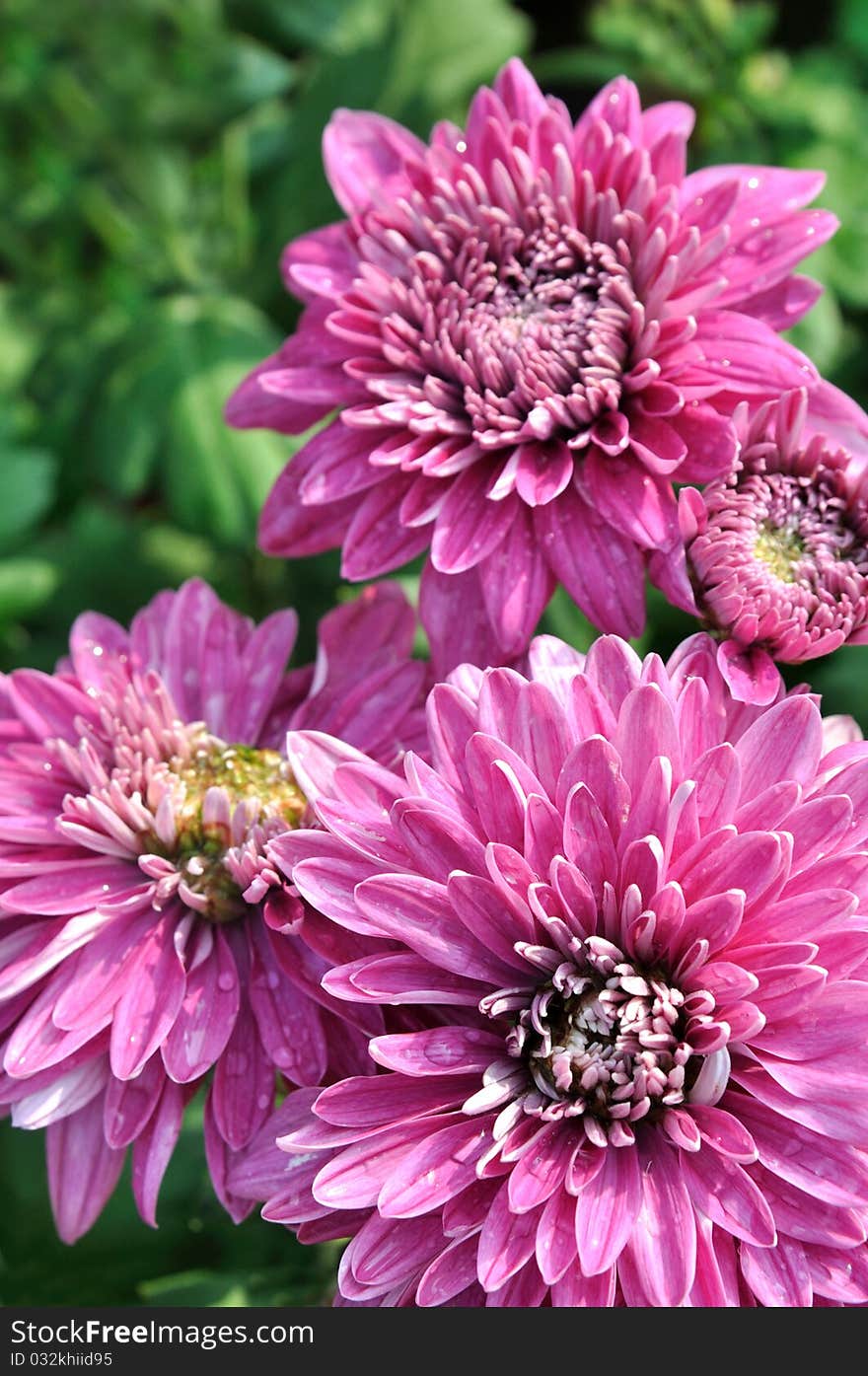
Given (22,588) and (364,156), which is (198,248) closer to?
(22,588)

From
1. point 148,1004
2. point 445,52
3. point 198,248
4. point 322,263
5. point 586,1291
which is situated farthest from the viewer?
point 198,248

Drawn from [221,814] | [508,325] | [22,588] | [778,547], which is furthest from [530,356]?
[22,588]

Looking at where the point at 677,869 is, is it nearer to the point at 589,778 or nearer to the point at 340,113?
the point at 589,778

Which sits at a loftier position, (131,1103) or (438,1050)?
(438,1050)

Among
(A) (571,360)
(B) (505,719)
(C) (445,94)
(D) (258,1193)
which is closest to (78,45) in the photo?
(C) (445,94)

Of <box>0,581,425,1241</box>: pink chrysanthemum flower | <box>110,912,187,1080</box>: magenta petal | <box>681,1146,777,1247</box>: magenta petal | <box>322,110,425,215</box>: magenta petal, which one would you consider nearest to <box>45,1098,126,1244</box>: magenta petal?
<box>0,581,425,1241</box>: pink chrysanthemum flower

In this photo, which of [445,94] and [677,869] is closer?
→ [677,869]
